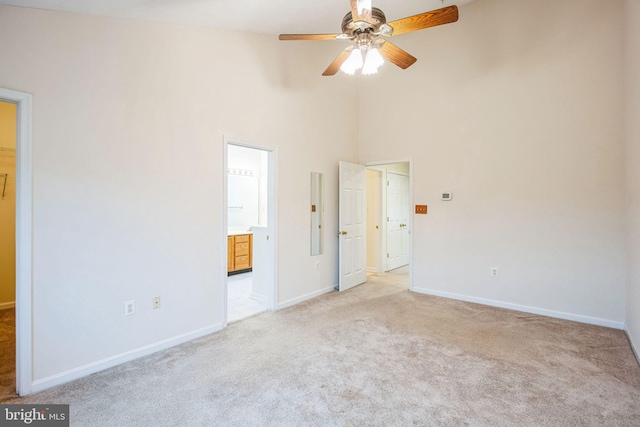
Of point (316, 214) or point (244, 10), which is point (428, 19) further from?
point (316, 214)

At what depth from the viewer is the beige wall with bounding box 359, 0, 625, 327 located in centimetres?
335

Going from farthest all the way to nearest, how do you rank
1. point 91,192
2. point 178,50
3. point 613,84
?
point 613,84, point 178,50, point 91,192

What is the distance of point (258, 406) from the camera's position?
2.00m

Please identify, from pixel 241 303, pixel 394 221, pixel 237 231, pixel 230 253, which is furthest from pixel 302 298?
pixel 394 221

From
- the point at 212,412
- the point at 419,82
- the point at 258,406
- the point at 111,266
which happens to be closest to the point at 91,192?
the point at 111,266

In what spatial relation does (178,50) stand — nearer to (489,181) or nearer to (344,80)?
(344,80)

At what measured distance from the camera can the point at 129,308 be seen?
2605 mm

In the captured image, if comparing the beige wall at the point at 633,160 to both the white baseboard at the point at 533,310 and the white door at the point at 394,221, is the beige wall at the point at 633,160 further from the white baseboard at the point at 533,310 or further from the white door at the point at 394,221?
the white door at the point at 394,221

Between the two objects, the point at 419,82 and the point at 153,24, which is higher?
the point at 419,82

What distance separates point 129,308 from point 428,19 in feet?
10.5

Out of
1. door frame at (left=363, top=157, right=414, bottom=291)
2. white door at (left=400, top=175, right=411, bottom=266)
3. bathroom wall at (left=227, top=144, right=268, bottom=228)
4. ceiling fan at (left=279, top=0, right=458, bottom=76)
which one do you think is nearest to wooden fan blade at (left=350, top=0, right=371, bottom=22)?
ceiling fan at (left=279, top=0, right=458, bottom=76)

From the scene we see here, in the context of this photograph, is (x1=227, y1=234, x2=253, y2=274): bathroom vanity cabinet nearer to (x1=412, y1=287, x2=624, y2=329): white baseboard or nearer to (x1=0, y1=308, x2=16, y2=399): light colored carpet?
(x1=0, y1=308, x2=16, y2=399): light colored carpet

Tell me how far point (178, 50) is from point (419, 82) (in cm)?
336

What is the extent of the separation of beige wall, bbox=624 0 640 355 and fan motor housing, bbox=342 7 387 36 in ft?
7.64
